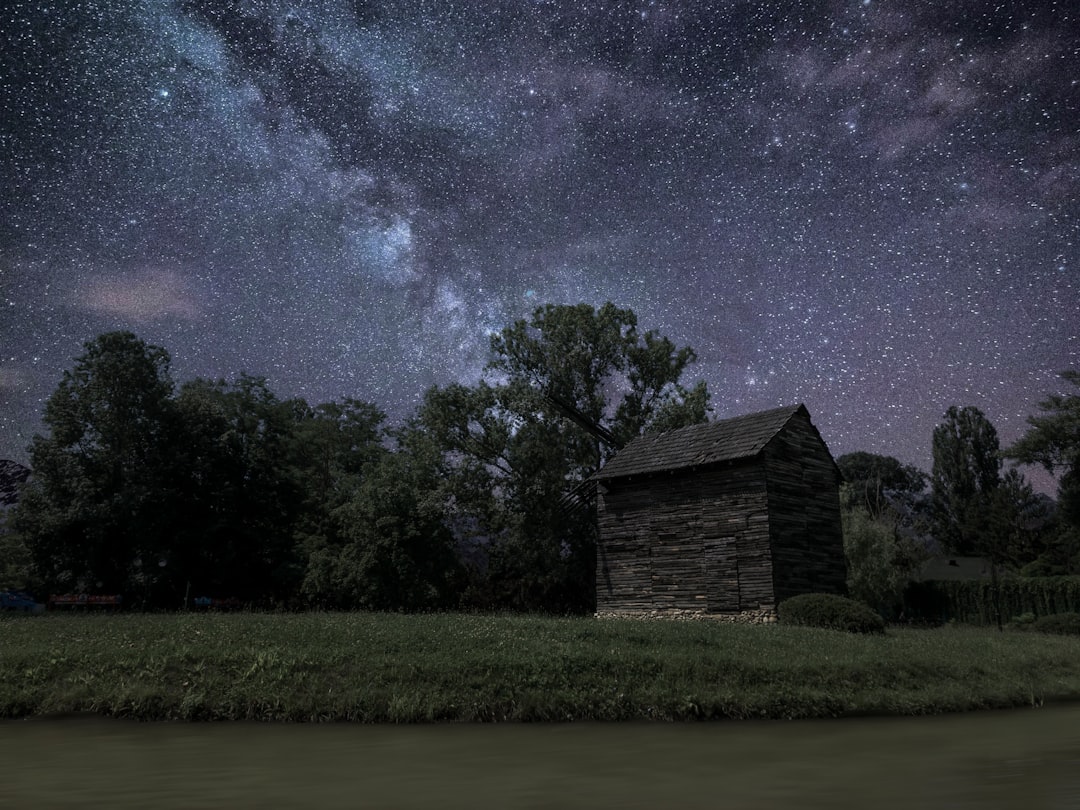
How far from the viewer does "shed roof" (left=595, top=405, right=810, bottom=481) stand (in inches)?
1152

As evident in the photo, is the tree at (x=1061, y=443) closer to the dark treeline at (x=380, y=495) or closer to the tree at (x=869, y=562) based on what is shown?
the dark treeline at (x=380, y=495)

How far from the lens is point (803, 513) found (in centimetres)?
2939

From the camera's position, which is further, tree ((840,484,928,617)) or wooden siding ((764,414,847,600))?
tree ((840,484,928,617))

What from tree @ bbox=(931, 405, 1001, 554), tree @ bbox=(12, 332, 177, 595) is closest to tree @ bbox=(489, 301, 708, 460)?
tree @ bbox=(12, 332, 177, 595)

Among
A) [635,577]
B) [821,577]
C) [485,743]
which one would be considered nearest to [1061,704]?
[485,743]

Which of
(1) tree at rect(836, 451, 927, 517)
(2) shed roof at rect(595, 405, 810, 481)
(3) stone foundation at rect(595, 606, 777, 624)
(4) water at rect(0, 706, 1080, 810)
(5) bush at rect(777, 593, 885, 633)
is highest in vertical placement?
(1) tree at rect(836, 451, 927, 517)

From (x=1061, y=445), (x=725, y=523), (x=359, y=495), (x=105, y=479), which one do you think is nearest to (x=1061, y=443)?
(x=1061, y=445)

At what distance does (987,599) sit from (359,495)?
115 feet

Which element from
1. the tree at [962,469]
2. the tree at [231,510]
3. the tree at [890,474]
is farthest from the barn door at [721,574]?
the tree at [890,474]

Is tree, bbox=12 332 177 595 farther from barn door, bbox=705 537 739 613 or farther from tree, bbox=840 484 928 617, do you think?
tree, bbox=840 484 928 617

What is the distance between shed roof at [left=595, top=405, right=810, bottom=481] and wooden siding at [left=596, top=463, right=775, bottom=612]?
54 cm

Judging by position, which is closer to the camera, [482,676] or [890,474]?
[482,676]

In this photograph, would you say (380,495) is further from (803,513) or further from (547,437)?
(803,513)

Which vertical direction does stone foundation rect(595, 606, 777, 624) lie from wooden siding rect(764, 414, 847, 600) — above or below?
below
